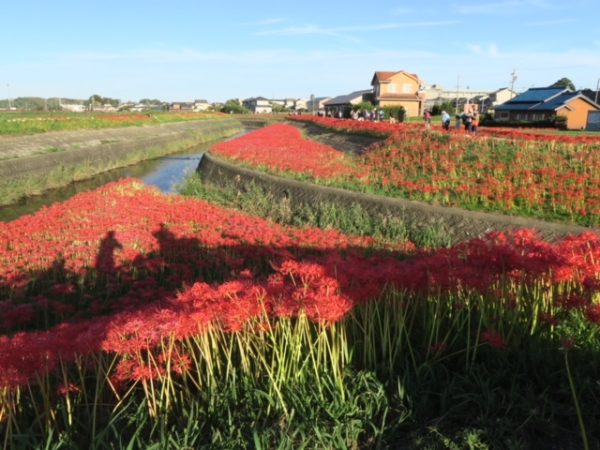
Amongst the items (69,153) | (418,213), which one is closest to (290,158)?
(418,213)

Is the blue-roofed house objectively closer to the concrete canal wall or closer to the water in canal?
the water in canal

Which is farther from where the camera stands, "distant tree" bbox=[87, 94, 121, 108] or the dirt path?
"distant tree" bbox=[87, 94, 121, 108]

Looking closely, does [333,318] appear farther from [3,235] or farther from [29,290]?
[3,235]

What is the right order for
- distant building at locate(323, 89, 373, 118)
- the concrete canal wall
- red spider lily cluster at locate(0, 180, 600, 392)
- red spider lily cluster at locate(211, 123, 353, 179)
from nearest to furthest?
red spider lily cluster at locate(0, 180, 600, 392) → red spider lily cluster at locate(211, 123, 353, 179) → the concrete canal wall → distant building at locate(323, 89, 373, 118)

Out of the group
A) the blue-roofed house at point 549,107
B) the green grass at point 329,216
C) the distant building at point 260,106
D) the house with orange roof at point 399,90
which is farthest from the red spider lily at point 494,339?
Result: the distant building at point 260,106

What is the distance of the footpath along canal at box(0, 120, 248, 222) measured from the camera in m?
18.6

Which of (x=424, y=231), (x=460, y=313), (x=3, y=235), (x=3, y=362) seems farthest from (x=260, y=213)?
(x=3, y=362)

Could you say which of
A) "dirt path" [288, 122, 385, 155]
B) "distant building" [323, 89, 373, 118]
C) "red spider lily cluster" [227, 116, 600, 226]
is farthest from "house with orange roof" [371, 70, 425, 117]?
"red spider lily cluster" [227, 116, 600, 226]

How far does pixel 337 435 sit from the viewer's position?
3082mm

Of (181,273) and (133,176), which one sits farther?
(133,176)

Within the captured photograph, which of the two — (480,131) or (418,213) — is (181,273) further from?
(480,131)

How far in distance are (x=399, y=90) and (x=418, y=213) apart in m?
66.6

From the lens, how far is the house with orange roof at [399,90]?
72938 mm

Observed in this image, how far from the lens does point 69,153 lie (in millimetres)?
28266
